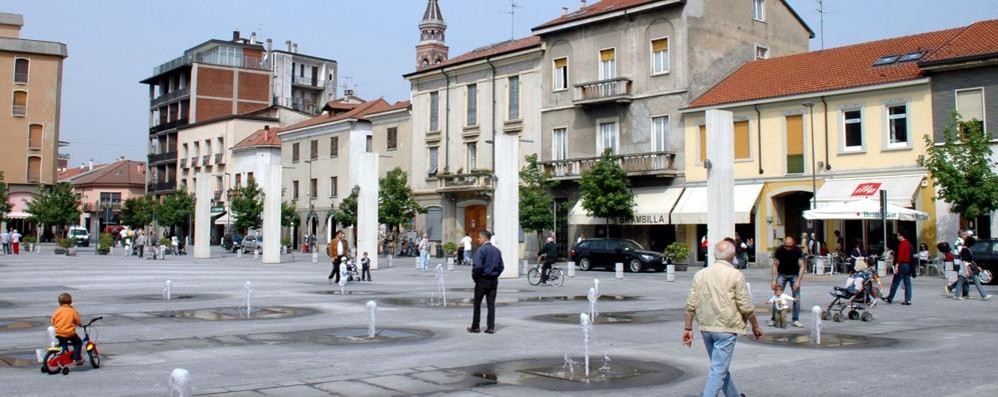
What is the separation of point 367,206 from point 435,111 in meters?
20.4

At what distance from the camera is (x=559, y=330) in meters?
15.3

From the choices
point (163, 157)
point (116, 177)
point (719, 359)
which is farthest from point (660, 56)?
point (116, 177)

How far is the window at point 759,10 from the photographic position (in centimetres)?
4747

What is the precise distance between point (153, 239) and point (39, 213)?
12.9m

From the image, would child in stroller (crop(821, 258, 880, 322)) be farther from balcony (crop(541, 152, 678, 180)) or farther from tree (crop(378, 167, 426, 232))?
tree (crop(378, 167, 426, 232))

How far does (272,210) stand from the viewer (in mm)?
44031

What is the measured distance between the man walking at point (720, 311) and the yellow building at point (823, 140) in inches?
1185

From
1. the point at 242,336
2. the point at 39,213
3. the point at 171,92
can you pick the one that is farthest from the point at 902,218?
the point at 171,92

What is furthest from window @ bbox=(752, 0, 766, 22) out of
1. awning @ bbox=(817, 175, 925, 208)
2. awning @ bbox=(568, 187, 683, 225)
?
awning @ bbox=(817, 175, 925, 208)

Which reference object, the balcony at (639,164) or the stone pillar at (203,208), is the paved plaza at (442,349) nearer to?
the balcony at (639,164)

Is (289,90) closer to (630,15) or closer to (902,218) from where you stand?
(630,15)

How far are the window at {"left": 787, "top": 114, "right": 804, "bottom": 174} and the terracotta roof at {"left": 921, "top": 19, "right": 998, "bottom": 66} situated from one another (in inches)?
226

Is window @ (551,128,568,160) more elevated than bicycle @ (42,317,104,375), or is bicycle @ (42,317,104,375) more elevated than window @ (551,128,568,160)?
window @ (551,128,568,160)

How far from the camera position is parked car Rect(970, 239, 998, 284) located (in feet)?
94.3
